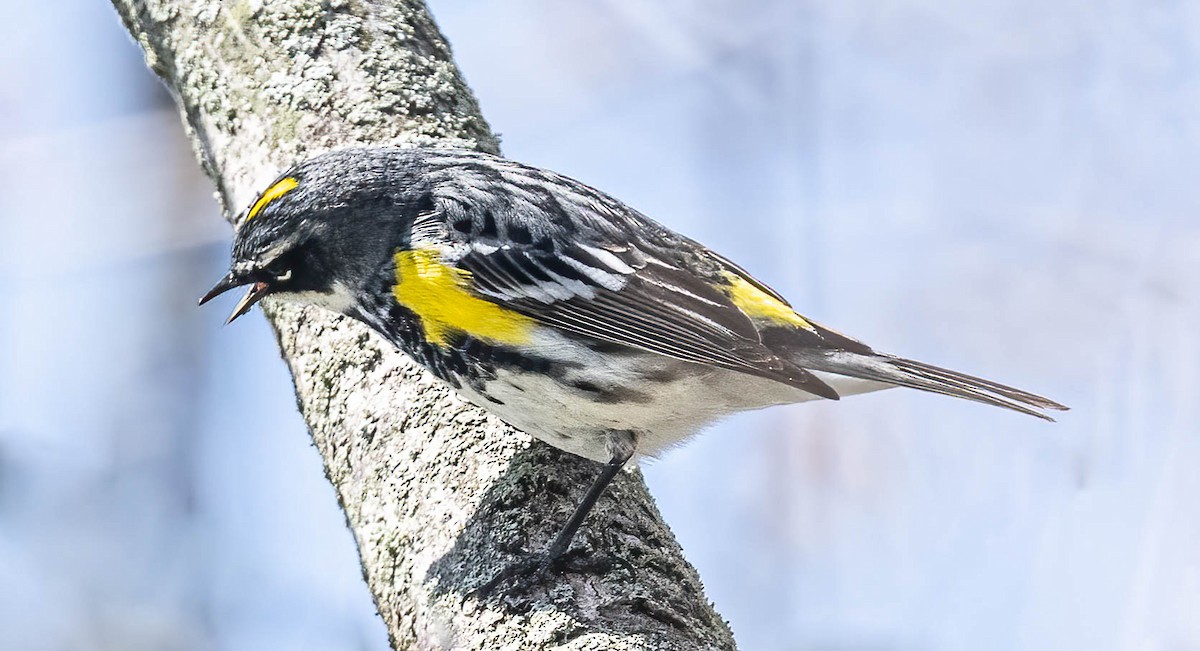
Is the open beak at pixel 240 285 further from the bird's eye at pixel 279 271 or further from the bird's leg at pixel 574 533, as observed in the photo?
the bird's leg at pixel 574 533

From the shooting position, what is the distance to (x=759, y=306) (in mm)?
3188

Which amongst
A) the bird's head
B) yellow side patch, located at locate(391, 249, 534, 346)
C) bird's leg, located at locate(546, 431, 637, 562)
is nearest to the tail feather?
bird's leg, located at locate(546, 431, 637, 562)

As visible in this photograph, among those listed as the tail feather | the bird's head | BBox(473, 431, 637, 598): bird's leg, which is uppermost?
the tail feather

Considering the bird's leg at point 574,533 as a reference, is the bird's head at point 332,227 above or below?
above

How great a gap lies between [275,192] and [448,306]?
591mm

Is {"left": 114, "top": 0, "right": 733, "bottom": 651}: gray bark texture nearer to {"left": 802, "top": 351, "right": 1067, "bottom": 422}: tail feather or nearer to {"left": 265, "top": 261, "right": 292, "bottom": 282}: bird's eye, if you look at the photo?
{"left": 265, "top": 261, "right": 292, "bottom": 282}: bird's eye

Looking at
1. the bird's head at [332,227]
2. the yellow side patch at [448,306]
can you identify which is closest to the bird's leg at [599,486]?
the yellow side patch at [448,306]

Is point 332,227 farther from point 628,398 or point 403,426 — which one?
point 628,398

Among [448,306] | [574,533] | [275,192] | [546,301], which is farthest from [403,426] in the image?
[275,192]

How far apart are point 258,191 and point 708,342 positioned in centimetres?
149

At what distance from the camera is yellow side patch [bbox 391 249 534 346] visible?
9.66 feet

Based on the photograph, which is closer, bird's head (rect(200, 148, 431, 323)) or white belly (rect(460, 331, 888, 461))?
white belly (rect(460, 331, 888, 461))

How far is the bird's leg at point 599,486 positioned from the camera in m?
2.69

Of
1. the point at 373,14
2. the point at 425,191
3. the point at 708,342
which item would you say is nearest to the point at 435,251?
the point at 425,191
